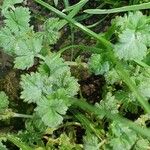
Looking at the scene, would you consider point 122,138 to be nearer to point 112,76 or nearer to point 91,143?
point 91,143

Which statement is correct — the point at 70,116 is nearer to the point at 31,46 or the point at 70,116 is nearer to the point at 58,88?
the point at 58,88

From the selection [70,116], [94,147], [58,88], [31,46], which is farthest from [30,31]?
[94,147]

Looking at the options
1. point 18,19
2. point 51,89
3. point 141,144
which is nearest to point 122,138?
point 141,144

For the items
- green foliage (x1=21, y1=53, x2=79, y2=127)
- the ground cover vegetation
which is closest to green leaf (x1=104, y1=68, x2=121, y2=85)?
the ground cover vegetation

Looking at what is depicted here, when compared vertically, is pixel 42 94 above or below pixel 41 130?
above

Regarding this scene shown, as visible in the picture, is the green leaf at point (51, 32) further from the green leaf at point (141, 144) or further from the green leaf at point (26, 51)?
the green leaf at point (141, 144)

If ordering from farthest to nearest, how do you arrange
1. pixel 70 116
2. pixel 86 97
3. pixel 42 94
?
pixel 86 97
pixel 70 116
pixel 42 94

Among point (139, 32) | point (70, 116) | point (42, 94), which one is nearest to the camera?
point (139, 32)
